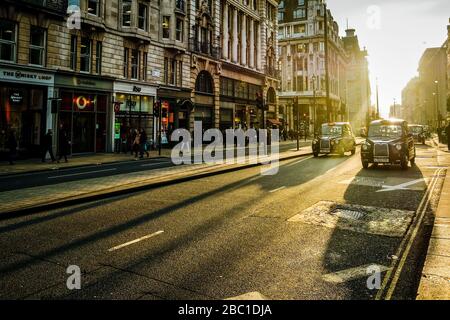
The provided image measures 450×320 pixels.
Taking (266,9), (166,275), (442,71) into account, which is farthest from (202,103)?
(442,71)

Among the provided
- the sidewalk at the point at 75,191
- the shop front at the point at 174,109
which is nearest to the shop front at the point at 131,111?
the shop front at the point at 174,109

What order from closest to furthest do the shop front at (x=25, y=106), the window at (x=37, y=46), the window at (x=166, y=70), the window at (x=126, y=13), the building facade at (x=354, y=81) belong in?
the shop front at (x=25, y=106)
the window at (x=37, y=46)
the window at (x=126, y=13)
the window at (x=166, y=70)
the building facade at (x=354, y=81)

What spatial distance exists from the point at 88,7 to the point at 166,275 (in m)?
25.7

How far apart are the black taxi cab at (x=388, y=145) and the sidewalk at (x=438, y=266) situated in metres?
8.99

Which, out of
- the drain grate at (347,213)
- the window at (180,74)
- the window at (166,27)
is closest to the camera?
the drain grate at (347,213)

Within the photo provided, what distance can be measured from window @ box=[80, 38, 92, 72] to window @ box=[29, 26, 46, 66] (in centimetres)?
286

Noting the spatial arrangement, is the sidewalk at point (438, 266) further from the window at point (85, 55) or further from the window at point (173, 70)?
the window at point (173, 70)

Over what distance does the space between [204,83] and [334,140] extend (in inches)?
726

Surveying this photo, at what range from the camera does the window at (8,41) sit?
66.4ft

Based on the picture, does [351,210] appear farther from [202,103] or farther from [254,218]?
[202,103]

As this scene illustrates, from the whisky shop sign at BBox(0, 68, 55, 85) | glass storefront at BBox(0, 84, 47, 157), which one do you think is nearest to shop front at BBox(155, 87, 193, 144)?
the whisky shop sign at BBox(0, 68, 55, 85)

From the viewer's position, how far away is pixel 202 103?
1432 inches

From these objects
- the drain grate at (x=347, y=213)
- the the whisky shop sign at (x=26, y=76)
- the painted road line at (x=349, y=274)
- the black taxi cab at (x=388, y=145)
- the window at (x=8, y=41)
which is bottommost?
the painted road line at (x=349, y=274)

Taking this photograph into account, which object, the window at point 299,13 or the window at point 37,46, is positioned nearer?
the window at point 37,46
